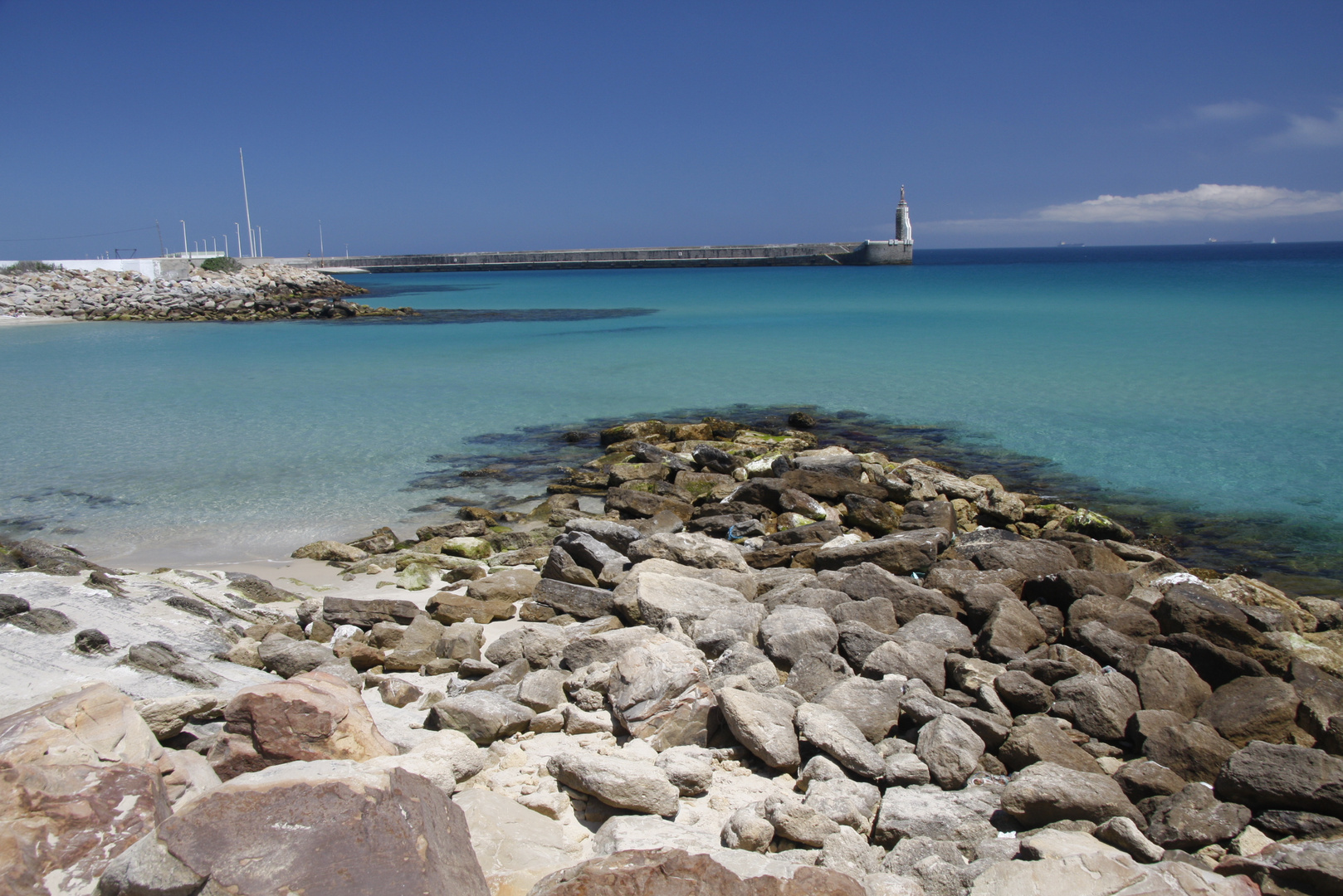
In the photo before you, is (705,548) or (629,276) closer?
(705,548)

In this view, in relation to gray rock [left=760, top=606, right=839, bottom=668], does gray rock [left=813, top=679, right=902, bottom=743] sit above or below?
below

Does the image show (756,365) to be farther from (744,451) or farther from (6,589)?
(6,589)

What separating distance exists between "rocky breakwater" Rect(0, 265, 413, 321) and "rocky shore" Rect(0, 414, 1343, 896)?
2975 cm

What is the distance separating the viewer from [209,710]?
323 centimetres

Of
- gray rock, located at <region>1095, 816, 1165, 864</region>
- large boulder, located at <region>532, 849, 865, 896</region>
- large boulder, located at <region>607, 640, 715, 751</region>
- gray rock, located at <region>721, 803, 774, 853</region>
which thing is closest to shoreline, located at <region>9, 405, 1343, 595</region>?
large boulder, located at <region>607, 640, 715, 751</region>

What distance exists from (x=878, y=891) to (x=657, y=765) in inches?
37.7

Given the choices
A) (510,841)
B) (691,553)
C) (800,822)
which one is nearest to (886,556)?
(691,553)

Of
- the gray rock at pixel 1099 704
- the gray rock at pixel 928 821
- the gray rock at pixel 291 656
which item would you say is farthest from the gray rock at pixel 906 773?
→ the gray rock at pixel 291 656

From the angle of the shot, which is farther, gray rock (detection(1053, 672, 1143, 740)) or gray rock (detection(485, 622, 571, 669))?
gray rock (detection(485, 622, 571, 669))

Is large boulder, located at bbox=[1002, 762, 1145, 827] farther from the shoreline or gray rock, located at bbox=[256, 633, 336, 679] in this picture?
the shoreline

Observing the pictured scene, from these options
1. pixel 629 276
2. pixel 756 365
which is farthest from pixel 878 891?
pixel 629 276

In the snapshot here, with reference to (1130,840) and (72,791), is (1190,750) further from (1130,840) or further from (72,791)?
(72,791)

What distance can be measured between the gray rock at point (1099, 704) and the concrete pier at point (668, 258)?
6488 cm

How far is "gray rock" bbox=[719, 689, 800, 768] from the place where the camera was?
3268 mm
